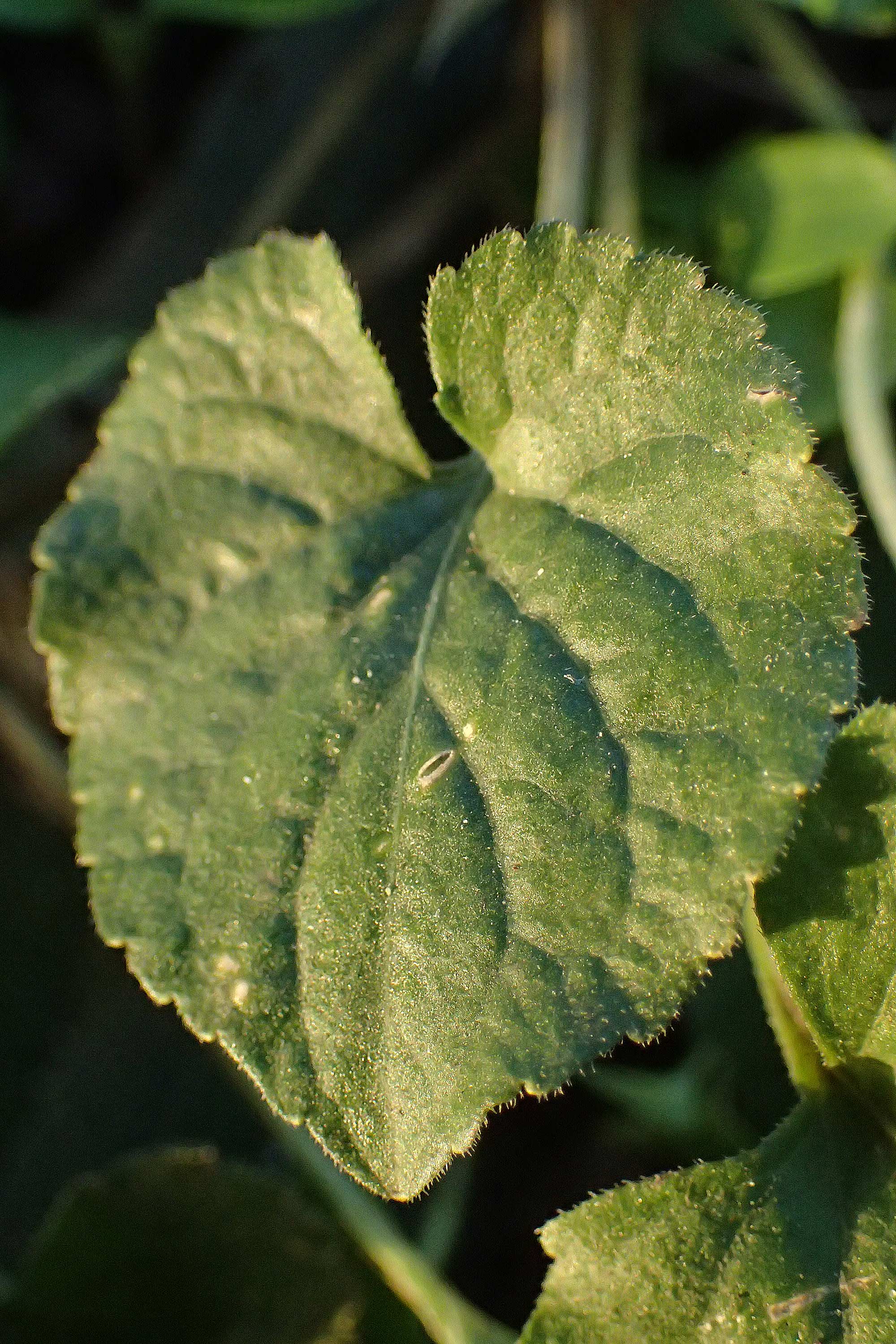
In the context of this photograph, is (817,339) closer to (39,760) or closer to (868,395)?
(868,395)

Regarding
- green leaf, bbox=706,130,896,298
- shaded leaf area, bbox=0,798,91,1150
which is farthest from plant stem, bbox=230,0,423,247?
shaded leaf area, bbox=0,798,91,1150

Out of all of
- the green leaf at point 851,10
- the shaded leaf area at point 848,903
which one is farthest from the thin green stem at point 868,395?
the shaded leaf area at point 848,903

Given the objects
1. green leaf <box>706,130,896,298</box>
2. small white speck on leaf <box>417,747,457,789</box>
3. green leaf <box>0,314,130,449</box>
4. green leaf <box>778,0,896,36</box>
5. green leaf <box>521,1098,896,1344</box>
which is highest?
green leaf <box>0,314,130,449</box>

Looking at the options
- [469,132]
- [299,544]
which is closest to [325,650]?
[299,544]

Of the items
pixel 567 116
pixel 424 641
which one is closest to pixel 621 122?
pixel 567 116

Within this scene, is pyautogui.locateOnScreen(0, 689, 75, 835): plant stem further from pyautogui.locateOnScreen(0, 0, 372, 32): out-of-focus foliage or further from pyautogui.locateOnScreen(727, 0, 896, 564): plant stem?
pyautogui.locateOnScreen(727, 0, 896, 564): plant stem

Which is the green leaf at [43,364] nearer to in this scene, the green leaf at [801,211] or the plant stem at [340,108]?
the plant stem at [340,108]
